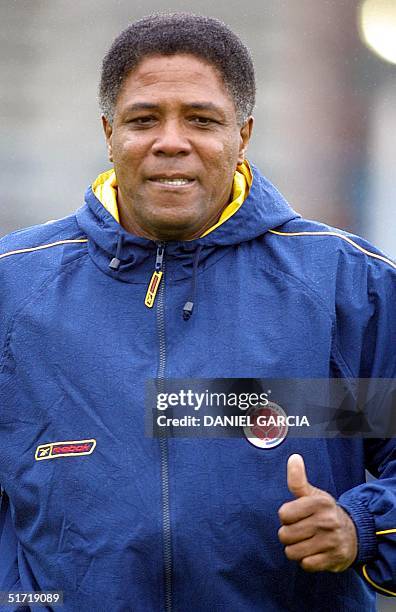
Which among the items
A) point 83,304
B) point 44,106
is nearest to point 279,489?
point 83,304

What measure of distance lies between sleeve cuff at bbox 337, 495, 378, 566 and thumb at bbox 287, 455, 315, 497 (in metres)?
0.11

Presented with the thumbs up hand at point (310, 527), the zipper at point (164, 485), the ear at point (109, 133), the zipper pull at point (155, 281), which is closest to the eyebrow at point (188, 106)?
the ear at point (109, 133)

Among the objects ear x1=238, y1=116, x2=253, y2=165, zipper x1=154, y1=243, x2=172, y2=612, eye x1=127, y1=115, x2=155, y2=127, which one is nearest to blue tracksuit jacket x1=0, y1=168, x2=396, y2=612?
zipper x1=154, y1=243, x2=172, y2=612

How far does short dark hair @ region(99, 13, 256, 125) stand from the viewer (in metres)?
2.59

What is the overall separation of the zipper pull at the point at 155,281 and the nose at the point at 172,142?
19 centimetres

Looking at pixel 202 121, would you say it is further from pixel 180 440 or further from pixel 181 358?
pixel 180 440

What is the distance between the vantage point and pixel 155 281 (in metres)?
2.50

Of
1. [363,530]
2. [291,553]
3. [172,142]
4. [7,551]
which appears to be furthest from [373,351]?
[7,551]

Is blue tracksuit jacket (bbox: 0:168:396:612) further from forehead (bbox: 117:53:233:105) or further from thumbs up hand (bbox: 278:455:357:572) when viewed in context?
forehead (bbox: 117:53:233:105)

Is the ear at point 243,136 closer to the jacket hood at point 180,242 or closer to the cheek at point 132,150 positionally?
the jacket hood at point 180,242

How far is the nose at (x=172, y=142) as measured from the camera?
2488 millimetres

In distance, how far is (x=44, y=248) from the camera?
2.65 meters

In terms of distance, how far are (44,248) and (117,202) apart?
0.61 ft

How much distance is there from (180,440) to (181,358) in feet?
0.53
